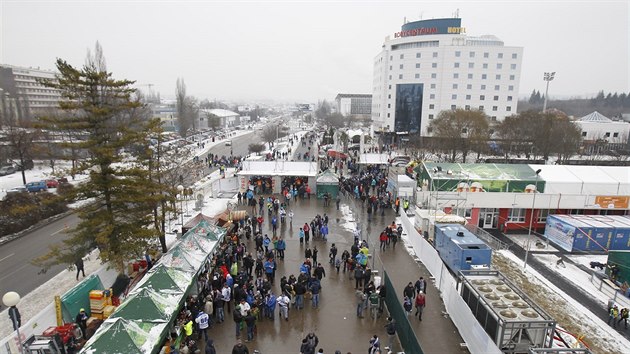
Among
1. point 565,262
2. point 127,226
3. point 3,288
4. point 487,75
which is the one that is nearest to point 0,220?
point 3,288

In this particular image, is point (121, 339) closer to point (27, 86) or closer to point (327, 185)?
point (327, 185)

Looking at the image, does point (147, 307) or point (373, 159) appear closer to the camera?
point (147, 307)

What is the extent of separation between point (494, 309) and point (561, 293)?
8.41 metres

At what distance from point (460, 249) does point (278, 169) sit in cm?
1688

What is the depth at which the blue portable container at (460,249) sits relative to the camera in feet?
54.0

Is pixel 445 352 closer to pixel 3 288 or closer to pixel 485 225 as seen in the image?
pixel 485 225

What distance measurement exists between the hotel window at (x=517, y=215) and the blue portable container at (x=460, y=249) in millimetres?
8127

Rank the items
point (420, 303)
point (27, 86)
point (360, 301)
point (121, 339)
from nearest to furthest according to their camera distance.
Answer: point (121, 339) → point (420, 303) → point (360, 301) → point (27, 86)

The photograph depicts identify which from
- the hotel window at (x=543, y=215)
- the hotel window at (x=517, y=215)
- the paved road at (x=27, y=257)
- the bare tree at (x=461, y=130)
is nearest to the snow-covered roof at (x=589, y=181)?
the hotel window at (x=543, y=215)

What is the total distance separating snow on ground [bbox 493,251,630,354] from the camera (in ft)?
42.3

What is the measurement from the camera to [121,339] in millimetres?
9039

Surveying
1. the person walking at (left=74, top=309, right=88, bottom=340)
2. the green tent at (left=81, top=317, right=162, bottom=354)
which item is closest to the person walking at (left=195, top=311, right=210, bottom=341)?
the green tent at (left=81, top=317, right=162, bottom=354)

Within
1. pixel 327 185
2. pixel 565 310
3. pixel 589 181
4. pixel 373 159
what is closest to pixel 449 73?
pixel 373 159

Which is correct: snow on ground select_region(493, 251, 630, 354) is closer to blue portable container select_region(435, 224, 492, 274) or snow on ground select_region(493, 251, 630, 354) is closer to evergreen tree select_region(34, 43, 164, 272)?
blue portable container select_region(435, 224, 492, 274)
